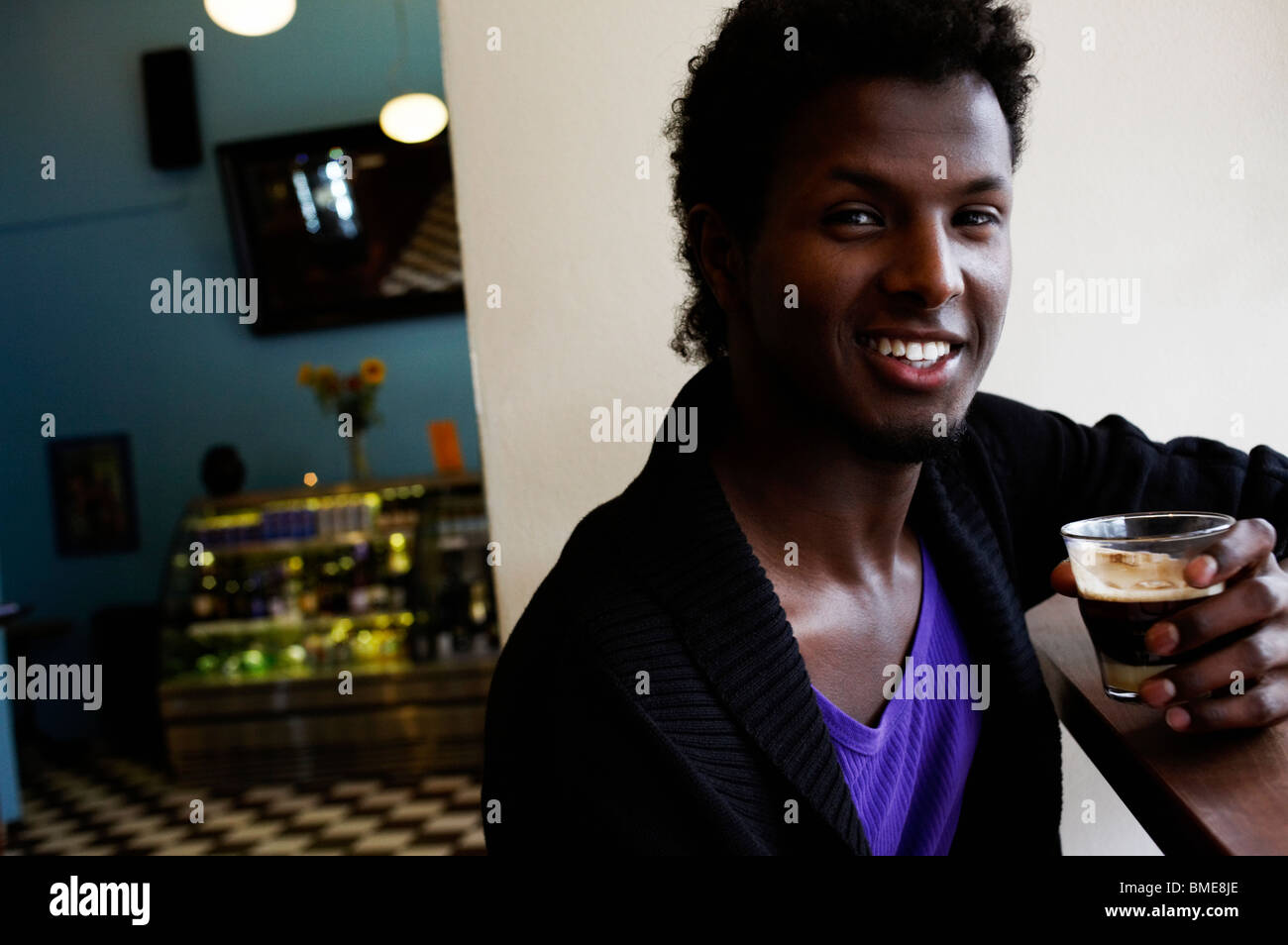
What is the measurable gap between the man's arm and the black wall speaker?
589cm

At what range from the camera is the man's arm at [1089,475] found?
1485mm

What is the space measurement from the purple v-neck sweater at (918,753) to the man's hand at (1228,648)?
0.31 meters

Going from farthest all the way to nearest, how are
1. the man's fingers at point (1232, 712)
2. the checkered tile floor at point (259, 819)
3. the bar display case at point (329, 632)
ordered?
the bar display case at point (329, 632), the checkered tile floor at point (259, 819), the man's fingers at point (1232, 712)

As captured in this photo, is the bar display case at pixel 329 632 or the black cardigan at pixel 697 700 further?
the bar display case at pixel 329 632

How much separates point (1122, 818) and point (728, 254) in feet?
4.26

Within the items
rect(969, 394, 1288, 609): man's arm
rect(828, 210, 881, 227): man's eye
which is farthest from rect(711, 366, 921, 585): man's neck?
rect(969, 394, 1288, 609): man's arm

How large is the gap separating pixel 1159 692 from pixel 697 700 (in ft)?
1.36

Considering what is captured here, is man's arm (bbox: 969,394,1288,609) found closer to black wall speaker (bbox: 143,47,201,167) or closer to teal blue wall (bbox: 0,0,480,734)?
teal blue wall (bbox: 0,0,480,734)

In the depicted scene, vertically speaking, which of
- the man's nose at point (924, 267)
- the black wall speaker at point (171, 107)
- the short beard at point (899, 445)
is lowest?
the short beard at point (899, 445)

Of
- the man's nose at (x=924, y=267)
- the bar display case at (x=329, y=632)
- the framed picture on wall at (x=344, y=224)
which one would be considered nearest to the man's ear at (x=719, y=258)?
the man's nose at (x=924, y=267)

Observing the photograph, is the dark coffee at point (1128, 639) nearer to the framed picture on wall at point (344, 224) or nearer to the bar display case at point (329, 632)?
the bar display case at point (329, 632)

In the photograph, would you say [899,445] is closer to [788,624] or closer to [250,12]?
[788,624]
